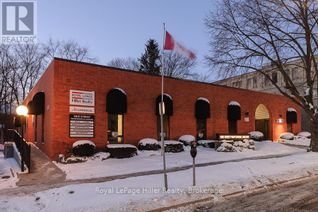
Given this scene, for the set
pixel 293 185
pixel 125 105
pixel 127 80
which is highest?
pixel 127 80

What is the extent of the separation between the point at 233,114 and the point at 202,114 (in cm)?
368

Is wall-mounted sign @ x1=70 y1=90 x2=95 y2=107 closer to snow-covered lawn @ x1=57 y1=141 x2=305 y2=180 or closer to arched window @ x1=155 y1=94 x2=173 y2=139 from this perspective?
snow-covered lawn @ x1=57 y1=141 x2=305 y2=180

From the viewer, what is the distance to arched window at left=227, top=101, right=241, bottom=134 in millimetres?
26547

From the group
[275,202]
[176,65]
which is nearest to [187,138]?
[275,202]

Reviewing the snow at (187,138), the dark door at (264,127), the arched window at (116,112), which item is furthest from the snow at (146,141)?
the dark door at (264,127)

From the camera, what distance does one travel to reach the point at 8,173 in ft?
42.8

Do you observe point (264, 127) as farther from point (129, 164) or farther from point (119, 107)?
point (129, 164)

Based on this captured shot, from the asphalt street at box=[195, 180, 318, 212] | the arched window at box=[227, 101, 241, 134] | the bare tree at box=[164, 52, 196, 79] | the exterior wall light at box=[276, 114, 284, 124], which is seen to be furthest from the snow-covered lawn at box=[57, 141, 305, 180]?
the bare tree at box=[164, 52, 196, 79]

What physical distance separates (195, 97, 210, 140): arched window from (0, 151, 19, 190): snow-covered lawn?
1267 cm

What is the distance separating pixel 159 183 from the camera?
35.2ft

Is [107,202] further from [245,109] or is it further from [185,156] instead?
[245,109]

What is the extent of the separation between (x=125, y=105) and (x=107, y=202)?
11.4 m

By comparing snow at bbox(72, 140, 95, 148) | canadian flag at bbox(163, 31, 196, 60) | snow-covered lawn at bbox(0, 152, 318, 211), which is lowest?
snow-covered lawn at bbox(0, 152, 318, 211)

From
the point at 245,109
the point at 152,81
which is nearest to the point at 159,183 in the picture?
the point at 152,81
